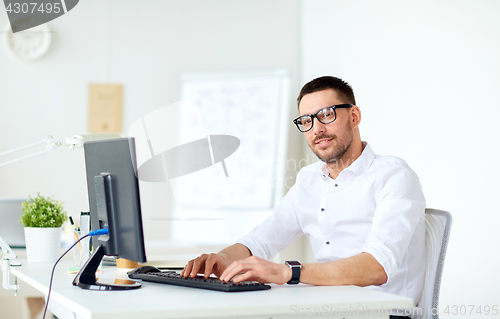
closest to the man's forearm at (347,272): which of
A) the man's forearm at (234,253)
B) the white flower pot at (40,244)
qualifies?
the man's forearm at (234,253)

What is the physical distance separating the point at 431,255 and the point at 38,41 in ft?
9.73

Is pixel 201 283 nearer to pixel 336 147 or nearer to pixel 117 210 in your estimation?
pixel 117 210

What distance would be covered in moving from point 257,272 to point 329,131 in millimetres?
741

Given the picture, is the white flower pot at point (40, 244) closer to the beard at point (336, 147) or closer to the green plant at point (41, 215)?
the green plant at point (41, 215)

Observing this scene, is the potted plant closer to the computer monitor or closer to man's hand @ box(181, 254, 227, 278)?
the computer monitor

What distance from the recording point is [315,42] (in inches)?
147

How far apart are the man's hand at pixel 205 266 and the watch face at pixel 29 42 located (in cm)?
253

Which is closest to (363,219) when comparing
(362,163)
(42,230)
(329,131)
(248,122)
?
(362,163)

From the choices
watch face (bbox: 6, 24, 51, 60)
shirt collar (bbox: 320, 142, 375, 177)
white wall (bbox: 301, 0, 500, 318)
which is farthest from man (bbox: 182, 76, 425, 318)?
watch face (bbox: 6, 24, 51, 60)

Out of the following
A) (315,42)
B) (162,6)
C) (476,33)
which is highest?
(162,6)

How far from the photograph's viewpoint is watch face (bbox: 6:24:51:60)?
3.42 metres

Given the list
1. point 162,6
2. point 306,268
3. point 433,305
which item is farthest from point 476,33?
point 162,6

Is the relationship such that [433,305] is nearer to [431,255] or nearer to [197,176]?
[431,255]

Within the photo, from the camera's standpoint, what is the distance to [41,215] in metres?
1.91
